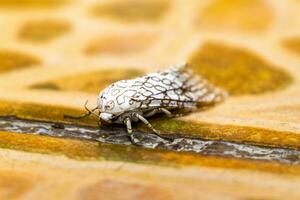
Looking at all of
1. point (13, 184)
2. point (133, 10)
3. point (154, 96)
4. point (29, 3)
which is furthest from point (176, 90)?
point (29, 3)

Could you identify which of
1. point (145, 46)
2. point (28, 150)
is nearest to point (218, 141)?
point (28, 150)

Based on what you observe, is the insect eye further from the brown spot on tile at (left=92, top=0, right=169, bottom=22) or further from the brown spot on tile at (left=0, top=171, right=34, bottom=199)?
the brown spot on tile at (left=92, top=0, right=169, bottom=22)

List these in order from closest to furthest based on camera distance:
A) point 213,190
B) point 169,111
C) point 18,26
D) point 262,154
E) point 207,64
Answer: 1. point 213,190
2. point 262,154
3. point 169,111
4. point 207,64
5. point 18,26

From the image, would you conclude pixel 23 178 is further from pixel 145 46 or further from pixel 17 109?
pixel 145 46

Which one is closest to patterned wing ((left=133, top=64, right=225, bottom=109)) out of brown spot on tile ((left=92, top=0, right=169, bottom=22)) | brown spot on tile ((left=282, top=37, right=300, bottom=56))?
brown spot on tile ((left=282, top=37, right=300, bottom=56))

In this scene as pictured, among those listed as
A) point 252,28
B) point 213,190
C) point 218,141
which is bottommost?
point 213,190

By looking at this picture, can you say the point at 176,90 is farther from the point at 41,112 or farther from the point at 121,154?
the point at 41,112

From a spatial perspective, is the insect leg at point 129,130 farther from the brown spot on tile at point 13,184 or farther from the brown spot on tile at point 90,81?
the brown spot on tile at point 90,81
